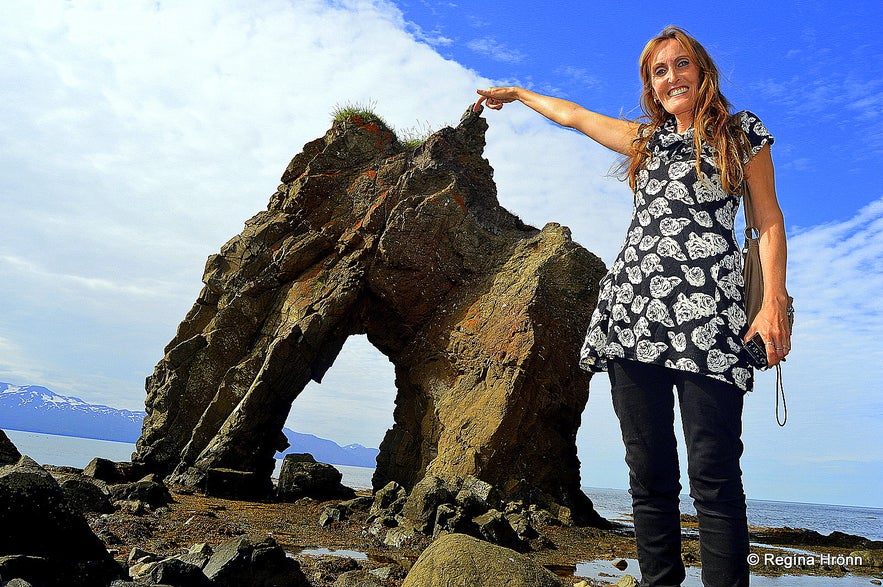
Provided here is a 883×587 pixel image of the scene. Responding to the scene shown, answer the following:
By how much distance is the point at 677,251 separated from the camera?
10.0 feet

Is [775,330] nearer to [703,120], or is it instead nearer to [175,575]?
[703,120]

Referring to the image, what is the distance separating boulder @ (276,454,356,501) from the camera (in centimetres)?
1373

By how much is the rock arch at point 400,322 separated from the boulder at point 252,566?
606 centimetres

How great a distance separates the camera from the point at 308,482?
13.9 m

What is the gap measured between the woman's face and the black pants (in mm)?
1279

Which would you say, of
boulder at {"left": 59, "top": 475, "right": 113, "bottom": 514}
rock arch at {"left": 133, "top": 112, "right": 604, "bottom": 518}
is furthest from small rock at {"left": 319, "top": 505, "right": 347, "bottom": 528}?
boulder at {"left": 59, "top": 475, "right": 113, "bottom": 514}

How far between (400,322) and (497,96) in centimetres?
1037

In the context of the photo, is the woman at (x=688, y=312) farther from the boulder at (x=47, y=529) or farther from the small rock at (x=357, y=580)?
the boulder at (x=47, y=529)

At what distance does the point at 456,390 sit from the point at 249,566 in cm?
750

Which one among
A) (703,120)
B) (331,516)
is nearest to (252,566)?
(703,120)

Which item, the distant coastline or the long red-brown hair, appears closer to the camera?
the long red-brown hair

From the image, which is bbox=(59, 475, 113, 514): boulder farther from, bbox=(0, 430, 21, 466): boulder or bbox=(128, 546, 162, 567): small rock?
bbox=(0, 430, 21, 466): boulder

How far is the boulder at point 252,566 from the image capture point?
4.96m

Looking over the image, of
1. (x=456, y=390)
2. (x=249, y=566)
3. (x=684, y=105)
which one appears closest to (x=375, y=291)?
(x=456, y=390)
